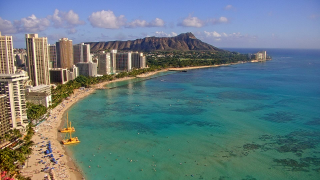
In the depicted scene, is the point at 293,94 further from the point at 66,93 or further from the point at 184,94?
the point at 66,93

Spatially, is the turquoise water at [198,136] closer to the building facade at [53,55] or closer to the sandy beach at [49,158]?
the sandy beach at [49,158]

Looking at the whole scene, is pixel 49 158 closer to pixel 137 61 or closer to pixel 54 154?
pixel 54 154

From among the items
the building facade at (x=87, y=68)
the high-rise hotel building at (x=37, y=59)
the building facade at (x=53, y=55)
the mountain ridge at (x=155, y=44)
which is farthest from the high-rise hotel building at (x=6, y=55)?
the mountain ridge at (x=155, y=44)

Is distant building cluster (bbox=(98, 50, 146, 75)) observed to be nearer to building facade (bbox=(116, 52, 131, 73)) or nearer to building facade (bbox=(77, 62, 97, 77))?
building facade (bbox=(116, 52, 131, 73))

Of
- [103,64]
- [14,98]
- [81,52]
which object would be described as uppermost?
[81,52]

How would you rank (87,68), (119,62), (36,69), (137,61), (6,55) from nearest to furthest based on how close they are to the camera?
(6,55) < (36,69) < (87,68) < (119,62) < (137,61)

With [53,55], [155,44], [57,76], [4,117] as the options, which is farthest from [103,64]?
[155,44]
